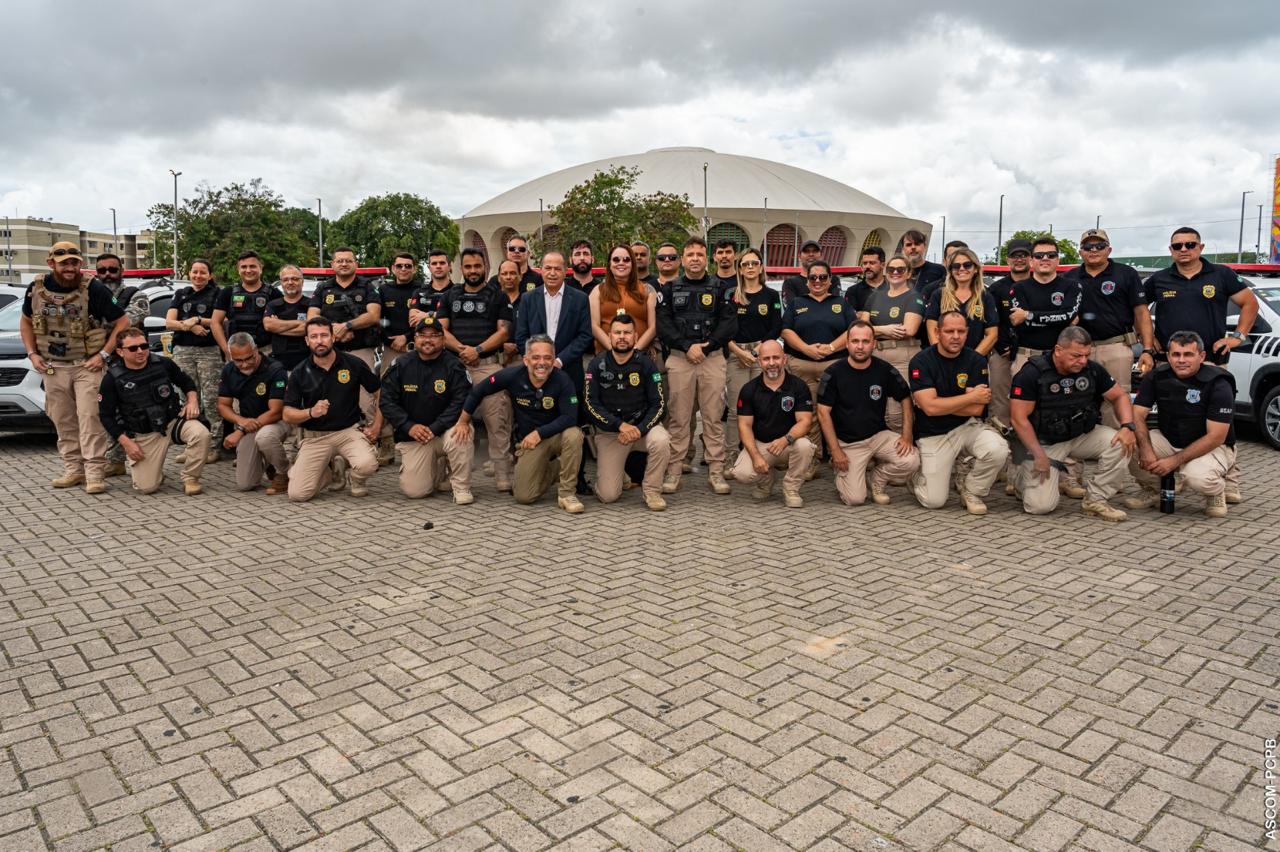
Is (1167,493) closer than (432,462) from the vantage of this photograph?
Yes

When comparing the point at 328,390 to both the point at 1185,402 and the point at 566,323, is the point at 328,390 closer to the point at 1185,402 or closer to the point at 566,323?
the point at 566,323

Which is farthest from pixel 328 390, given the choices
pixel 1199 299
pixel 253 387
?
pixel 1199 299

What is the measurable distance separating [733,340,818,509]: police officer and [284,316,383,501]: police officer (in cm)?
298

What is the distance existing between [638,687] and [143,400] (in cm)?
578

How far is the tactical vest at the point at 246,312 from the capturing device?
28.4 feet

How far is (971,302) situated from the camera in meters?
7.35

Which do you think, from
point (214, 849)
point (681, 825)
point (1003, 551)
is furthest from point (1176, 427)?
point (214, 849)

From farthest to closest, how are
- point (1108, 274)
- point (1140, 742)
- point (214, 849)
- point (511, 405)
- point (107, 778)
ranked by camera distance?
point (511, 405), point (1108, 274), point (1140, 742), point (107, 778), point (214, 849)

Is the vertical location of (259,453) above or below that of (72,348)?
below

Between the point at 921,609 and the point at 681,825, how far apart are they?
2287 mm

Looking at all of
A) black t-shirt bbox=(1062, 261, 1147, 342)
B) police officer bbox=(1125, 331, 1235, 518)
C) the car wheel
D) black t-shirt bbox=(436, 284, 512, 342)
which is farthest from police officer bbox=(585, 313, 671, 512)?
the car wheel

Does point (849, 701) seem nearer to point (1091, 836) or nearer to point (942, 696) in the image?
point (942, 696)

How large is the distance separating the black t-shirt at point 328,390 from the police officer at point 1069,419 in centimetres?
517

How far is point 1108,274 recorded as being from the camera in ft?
23.8
